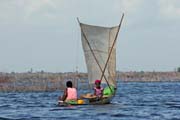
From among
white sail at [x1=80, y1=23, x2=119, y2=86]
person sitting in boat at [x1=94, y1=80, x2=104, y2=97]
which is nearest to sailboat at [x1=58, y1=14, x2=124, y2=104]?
white sail at [x1=80, y1=23, x2=119, y2=86]

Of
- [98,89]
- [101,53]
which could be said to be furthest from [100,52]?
[98,89]

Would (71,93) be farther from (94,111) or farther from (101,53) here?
(101,53)

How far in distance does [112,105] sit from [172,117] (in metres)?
6.84

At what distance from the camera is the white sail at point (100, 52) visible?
138ft

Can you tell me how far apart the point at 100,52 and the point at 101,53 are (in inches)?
3.3

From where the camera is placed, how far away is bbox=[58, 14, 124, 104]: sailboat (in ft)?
138

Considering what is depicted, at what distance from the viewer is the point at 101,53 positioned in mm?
42469

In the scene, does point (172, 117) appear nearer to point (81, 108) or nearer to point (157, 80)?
point (81, 108)

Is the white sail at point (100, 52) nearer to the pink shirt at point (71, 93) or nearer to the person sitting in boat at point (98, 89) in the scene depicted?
the person sitting in boat at point (98, 89)

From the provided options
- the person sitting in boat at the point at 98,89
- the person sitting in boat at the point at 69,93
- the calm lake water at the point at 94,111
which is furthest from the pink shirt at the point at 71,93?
the person sitting in boat at the point at 98,89

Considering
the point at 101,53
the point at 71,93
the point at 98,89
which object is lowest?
the point at 71,93

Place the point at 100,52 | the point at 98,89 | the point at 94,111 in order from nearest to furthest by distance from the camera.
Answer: the point at 94,111 → the point at 98,89 → the point at 100,52

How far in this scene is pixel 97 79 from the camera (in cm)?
4219

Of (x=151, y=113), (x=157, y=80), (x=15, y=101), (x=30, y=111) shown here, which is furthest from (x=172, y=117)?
(x=157, y=80)
